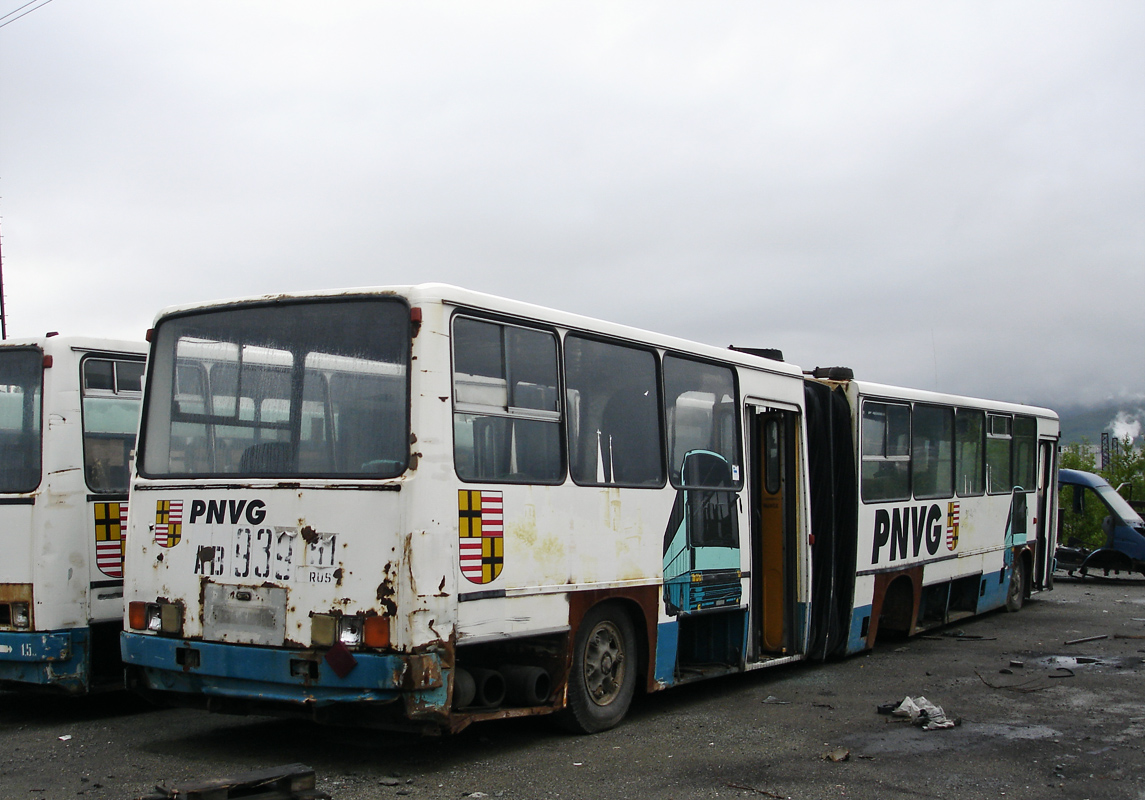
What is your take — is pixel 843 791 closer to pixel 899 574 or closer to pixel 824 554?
pixel 824 554

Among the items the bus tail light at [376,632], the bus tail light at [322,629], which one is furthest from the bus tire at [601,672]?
the bus tail light at [322,629]

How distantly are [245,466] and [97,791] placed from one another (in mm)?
1966

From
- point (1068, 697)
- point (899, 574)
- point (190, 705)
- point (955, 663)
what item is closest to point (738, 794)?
point (190, 705)

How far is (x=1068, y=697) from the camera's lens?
30.1 feet

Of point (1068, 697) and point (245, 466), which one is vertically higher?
point (245, 466)

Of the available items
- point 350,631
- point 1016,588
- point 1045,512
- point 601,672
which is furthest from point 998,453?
point 350,631

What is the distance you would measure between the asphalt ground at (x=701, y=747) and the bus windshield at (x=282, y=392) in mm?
1808

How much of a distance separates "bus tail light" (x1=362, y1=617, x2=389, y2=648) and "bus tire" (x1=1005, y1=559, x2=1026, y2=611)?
1201 centimetres

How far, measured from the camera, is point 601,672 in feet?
26.0

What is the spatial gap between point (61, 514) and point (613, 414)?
400cm

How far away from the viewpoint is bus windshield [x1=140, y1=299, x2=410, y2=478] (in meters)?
6.58

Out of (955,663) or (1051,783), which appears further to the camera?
(955,663)

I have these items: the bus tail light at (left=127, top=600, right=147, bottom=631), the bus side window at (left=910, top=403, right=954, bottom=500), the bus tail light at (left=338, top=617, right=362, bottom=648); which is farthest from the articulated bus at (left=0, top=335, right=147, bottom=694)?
the bus side window at (left=910, top=403, right=954, bottom=500)

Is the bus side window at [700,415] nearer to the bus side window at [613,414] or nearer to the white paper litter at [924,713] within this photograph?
the bus side window at [613,414]
